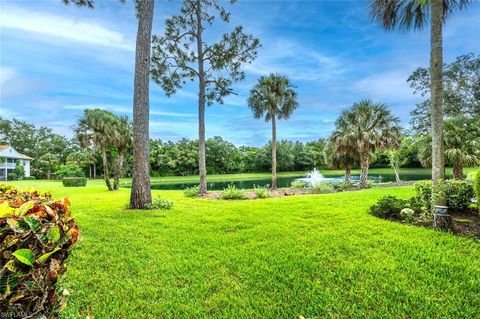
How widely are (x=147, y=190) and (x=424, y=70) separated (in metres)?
24.6

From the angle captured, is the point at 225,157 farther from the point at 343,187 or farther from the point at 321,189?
the point at 321,189

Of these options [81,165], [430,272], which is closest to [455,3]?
[430,272]

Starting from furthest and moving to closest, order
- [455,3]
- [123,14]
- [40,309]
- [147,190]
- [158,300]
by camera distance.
Answer: 1. [123,14]
2. [147,190]
3. [455,3]
4. [158,300]
5. [40,309]

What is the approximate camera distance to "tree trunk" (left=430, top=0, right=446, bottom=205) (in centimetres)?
439

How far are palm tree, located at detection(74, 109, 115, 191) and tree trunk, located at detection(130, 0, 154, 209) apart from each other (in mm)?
10125

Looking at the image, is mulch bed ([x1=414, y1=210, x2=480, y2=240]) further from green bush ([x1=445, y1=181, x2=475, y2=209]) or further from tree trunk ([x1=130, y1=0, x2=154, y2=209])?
tree trunk ([x1=130, y1=0, x2=154, y2=209])

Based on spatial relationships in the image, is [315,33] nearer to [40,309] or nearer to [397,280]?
[397,280]

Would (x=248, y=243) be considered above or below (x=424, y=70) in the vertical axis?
below

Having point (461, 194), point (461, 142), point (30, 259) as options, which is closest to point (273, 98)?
point (461, 142)

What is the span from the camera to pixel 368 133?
1550 centimetres

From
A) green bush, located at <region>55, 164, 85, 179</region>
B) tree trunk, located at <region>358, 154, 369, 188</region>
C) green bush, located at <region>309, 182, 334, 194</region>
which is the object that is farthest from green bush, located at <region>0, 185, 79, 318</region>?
green bush, located at <region>55, 164, 85, 179</region>

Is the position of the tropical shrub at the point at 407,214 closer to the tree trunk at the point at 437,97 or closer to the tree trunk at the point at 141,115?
the tree trunk at the point at 437,97

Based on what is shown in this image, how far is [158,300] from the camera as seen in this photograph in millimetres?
2568

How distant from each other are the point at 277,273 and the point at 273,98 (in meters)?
16.9
